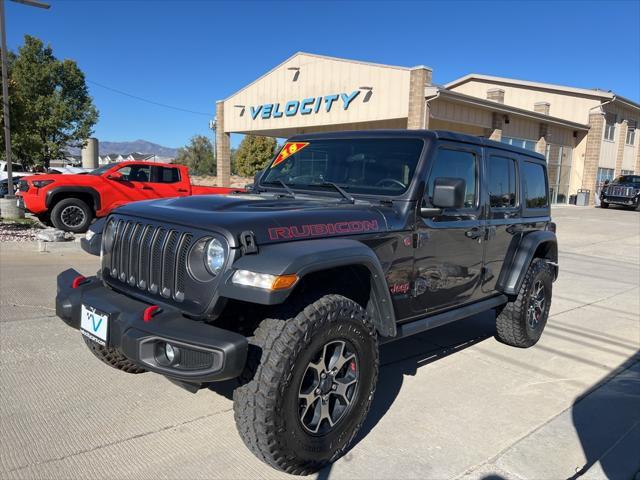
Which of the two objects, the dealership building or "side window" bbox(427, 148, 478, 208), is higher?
the dealership building

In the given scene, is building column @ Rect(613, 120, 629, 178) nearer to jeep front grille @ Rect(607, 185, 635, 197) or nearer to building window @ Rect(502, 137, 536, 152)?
jeep front grille @ Rect(607, 185, 635, 197)

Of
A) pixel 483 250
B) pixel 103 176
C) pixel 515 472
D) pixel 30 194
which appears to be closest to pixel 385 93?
pixel 103 176

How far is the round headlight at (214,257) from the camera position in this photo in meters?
2.46

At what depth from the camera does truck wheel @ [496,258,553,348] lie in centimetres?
459

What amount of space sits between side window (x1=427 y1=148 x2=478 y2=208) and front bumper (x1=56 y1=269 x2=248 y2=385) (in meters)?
1.80

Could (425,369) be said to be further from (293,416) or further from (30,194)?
(30,194)

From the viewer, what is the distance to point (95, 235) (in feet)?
11.3

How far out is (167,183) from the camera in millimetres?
11305

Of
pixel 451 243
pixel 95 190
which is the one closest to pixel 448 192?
→ pixel 451 243

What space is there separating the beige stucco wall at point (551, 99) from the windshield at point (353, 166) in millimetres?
26745

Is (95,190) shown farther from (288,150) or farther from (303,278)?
(303,278)

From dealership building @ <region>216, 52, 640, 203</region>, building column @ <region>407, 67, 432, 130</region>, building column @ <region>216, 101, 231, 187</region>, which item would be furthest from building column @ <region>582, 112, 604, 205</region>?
building column @ <region>216, 101, 231, 187</region>

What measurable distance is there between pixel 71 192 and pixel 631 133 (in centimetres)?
3440

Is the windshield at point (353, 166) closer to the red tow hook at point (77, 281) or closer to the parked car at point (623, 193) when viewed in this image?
the red tow hook at point (77, 281)
